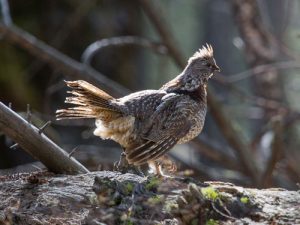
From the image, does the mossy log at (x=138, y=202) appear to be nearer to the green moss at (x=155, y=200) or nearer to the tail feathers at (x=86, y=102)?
the green moss at (x=155, y=200)

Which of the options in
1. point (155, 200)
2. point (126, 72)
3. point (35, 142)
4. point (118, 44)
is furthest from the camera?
point (126, 72)

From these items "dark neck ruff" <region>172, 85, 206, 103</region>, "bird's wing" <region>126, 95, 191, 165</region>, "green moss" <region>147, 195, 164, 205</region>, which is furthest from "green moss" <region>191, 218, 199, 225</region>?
"dark neck ruff" <region>172, 85, 206, 103</region>

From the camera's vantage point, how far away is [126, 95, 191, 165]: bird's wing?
523cm

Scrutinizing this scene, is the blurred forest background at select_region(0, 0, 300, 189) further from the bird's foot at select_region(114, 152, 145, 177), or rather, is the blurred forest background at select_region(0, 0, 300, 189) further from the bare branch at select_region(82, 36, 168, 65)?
the bird's foot at select_region(114, 152, 145, 177)

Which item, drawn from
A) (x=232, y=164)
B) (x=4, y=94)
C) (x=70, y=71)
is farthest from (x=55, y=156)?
(x=4, y=94)

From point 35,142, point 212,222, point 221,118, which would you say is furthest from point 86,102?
point 221,118

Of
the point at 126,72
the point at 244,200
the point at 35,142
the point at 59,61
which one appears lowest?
the point at 35,142

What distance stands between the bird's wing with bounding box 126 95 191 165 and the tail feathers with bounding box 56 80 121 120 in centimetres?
33

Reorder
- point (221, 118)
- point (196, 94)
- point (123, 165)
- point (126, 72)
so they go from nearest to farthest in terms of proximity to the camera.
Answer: point (123, 165)
point (196, 94)
point (221, 118)
point (126, 72)

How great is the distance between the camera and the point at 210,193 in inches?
163

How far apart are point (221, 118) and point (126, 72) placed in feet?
8.40

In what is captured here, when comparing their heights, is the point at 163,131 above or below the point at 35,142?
above

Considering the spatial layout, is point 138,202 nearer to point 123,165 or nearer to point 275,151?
point 123,165

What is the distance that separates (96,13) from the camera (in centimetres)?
1016
